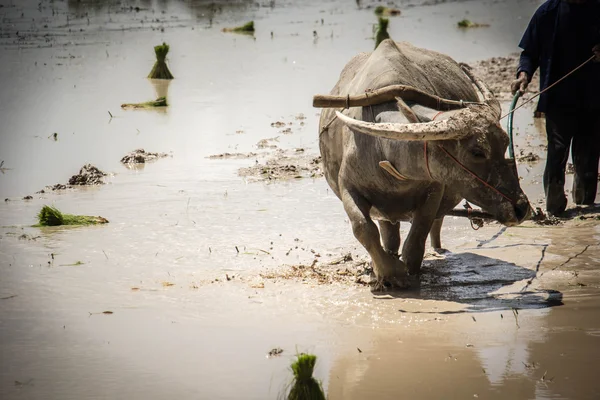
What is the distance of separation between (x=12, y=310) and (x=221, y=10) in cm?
2175

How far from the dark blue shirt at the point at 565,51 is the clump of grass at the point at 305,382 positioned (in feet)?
13.6

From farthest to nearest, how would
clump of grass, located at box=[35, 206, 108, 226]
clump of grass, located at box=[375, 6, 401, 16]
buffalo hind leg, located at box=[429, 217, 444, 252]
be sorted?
clump of grass, located at box=[375, 6, 401, 16], clump of grass, located at box=[35, 206, 108, 226], buffalo hind leg, located at box=[429, 217, 444, 252]

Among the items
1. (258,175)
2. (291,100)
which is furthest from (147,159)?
(291,100)

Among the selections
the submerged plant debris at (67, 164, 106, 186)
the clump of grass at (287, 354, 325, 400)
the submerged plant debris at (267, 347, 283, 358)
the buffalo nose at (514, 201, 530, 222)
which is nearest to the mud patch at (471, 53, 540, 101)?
the submerged plant debris at (67, 164, 106, 186)

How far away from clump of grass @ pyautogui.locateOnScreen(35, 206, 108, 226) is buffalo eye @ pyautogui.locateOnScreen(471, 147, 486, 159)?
3697 millimetres

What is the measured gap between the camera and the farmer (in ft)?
23.6

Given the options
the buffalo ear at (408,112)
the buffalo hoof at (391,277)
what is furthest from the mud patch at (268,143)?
the buffalo ear at (408,112)

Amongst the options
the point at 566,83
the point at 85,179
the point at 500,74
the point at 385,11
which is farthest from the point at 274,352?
the point at 385,11

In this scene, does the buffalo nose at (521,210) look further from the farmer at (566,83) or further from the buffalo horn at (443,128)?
the farmer at (566,83)

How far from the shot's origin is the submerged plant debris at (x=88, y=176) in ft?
29.7

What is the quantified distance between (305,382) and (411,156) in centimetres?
187

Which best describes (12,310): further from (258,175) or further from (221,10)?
(221,10)

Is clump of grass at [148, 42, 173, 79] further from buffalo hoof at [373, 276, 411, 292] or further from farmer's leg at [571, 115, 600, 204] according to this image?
buffalo hoof at [373, 276, 411, 292]

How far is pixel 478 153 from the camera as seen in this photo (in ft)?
16.8
